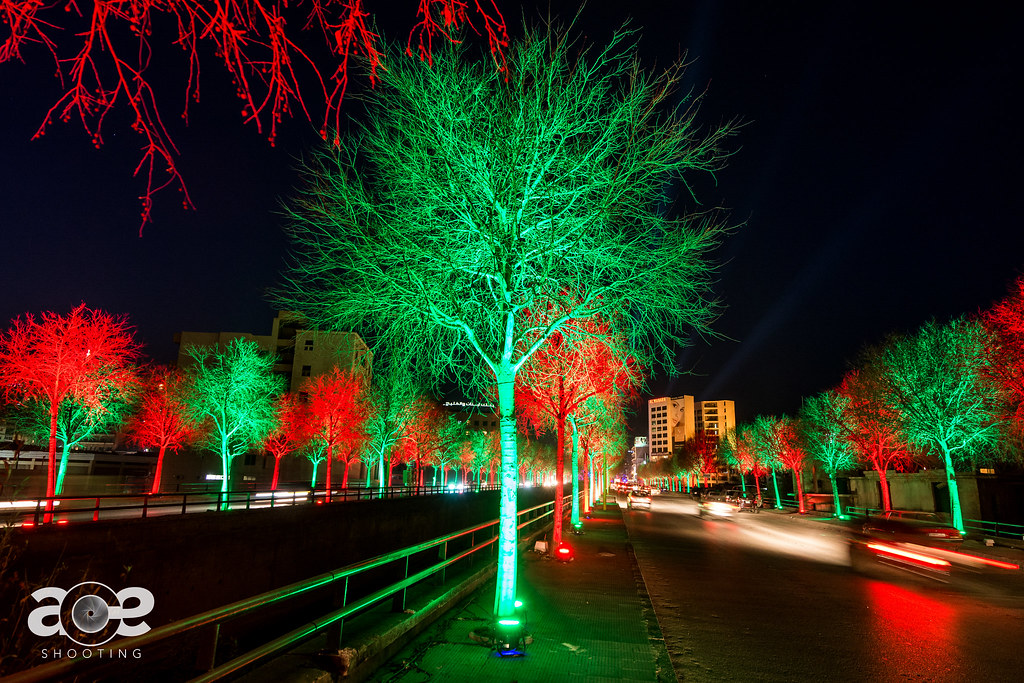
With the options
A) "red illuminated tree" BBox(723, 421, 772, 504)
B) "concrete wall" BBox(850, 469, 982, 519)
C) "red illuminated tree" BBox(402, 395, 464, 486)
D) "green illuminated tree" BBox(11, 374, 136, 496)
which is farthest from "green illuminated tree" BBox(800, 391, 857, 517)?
"green illuminated tree" BBox(11, 374, 136, 496)

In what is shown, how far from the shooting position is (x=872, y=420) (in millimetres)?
32031

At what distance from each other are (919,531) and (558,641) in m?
30.1

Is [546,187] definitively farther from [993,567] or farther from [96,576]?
[993,567]

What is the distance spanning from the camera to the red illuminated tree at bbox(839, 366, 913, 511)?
98.5ft

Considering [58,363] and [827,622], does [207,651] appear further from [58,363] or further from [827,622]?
[58,363]

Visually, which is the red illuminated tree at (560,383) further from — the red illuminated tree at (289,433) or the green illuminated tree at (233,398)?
the red illuminated tree at (289,433)

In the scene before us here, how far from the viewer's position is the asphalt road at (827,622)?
23.6 feet

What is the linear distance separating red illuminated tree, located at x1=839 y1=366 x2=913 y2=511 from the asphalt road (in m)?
14.8

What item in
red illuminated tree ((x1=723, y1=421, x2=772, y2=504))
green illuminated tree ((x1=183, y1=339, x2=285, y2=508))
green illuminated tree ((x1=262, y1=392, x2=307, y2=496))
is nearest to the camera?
green illuminated tree ((x1=183, y1=339, x2=285, y2=508))

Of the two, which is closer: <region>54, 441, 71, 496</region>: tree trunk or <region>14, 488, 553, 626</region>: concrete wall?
<region>14, 488, 553, 626</region>: concrete wall

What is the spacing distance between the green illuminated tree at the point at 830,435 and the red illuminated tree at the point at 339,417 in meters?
37.7

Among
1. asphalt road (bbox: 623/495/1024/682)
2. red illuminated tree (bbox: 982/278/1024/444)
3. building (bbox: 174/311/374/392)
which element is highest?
building (bbox: 174/311/374/392)

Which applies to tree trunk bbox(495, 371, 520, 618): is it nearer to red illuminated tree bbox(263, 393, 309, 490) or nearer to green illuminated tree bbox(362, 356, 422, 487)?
green illuminated tree bbox(362, 356, 422, 487)

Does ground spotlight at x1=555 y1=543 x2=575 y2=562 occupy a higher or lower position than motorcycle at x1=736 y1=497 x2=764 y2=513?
higher
